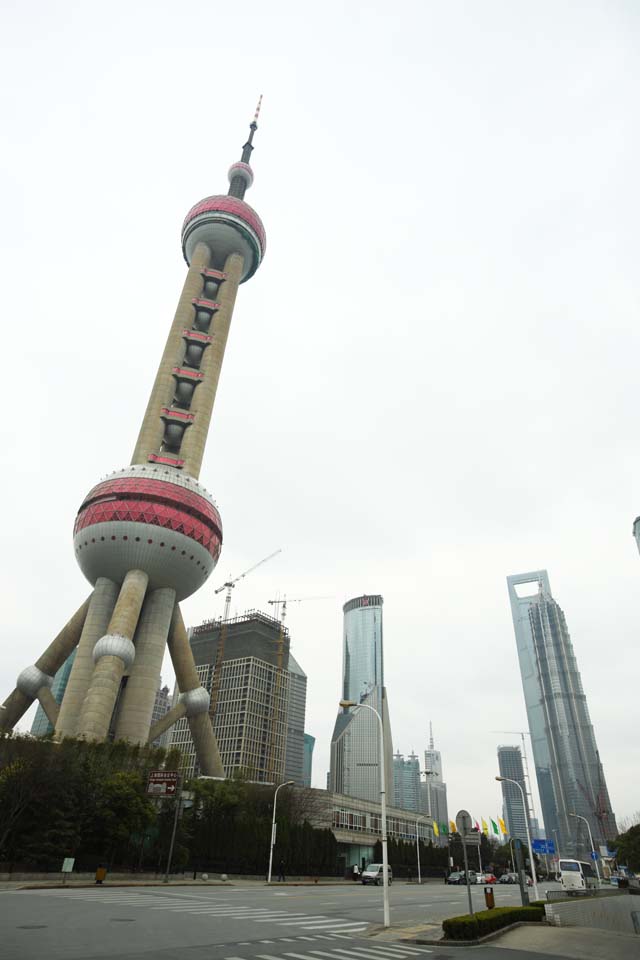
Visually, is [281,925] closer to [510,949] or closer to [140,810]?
[510,949]

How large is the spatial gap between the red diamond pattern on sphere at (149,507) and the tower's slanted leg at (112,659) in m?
7.29

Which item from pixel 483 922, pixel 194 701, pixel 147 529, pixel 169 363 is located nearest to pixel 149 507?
pixel 147 529

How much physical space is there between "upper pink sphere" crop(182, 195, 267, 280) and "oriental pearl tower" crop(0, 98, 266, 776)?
35.8m

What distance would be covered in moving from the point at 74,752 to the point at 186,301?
7406cm

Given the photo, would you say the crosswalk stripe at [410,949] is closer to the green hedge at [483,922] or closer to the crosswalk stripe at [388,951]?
the crosswalk stripe at [388,951]

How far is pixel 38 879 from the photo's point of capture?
33.9 metres

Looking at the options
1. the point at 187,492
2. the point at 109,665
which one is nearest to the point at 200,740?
the point at 109,665

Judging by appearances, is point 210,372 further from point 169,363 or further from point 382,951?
point 382,951

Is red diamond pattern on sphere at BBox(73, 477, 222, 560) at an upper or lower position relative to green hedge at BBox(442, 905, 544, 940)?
upper

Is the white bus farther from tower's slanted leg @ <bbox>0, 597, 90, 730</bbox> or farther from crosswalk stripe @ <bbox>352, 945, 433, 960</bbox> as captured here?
tower's slanted leg @ <bbox>0, 597, 90, 730</bbox>

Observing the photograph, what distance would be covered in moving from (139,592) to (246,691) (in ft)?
375

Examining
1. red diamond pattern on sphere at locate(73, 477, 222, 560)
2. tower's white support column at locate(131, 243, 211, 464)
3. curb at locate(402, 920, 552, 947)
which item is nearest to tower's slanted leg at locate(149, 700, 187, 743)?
red diamond pattern on sphere at locate(73, 477, 222, 560)

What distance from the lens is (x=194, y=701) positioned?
77312 millimetres

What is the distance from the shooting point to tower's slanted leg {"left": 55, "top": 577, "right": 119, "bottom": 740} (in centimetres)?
6669
